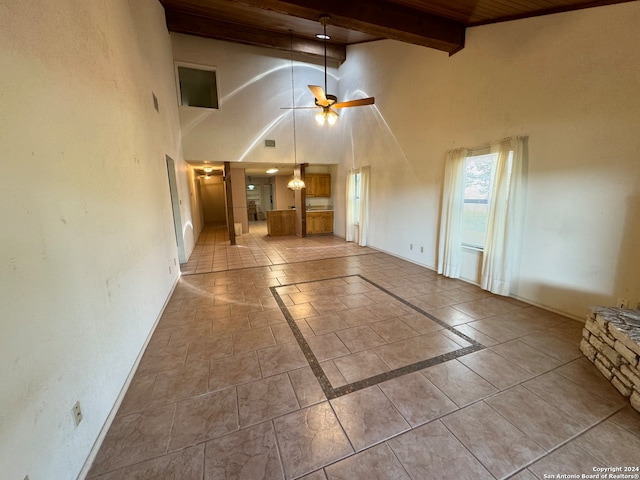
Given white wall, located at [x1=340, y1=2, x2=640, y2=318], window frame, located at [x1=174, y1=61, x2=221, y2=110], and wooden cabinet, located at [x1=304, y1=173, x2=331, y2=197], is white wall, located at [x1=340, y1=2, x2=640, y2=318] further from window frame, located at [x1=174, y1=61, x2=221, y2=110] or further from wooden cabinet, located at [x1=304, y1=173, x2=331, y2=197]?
window frame, located at [x1=174, y1=61, x2=221, y2=110]

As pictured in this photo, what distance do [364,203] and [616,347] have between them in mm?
4977

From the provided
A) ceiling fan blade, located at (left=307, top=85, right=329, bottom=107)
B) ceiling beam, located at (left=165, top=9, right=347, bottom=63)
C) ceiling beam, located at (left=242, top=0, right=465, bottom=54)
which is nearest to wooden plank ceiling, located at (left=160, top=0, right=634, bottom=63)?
ceiling beam, located at (left=242, top=0, right=465, bottom=54)

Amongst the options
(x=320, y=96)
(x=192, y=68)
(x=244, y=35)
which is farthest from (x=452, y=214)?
(x=192, y=68)

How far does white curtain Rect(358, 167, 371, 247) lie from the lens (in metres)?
6.25

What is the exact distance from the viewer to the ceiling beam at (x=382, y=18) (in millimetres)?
3031

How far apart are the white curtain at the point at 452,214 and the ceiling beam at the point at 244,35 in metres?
4.97

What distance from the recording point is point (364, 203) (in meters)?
6.43

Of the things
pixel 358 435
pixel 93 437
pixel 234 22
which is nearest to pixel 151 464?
pixel 93 437

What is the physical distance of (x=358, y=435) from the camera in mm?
1522

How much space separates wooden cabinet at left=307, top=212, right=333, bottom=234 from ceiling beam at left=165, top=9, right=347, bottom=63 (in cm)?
436

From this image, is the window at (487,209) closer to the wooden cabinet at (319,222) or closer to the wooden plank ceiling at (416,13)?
the wooden plank ceiling at (416,13)

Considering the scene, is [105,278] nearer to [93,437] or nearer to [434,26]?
[93,437]

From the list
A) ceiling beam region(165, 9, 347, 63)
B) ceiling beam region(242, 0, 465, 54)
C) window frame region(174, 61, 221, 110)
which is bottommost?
ceiling beam region(242, 0, 465, 54)

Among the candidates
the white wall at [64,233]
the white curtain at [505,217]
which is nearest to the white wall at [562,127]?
the white curtain at [505,217]
